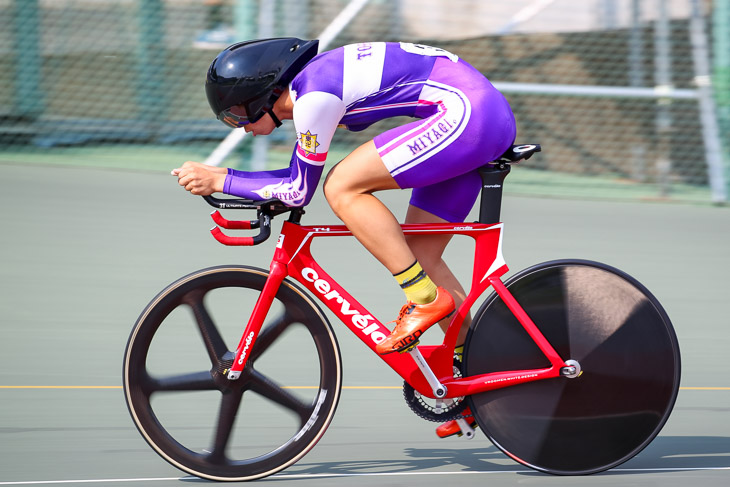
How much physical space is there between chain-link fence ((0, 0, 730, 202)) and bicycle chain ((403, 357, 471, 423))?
23.4 feet

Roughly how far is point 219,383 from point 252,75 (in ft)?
3.67

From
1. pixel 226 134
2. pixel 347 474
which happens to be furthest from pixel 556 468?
pixel 226 134

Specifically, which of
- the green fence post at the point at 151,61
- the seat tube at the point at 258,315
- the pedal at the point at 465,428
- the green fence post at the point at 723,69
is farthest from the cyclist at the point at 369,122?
the green fence post at the point at 151,61

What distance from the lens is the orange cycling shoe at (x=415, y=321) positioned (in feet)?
12.3

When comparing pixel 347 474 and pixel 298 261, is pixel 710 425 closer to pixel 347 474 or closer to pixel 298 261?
pixel 347 474

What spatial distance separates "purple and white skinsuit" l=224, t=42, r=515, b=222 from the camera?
11.8 ft

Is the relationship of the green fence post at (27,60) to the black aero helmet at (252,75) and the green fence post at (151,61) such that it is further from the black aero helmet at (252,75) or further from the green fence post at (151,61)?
the black aero helmet at (252,75)

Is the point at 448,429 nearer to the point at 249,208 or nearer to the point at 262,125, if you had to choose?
the point at 249,208

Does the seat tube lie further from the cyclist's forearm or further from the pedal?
the pedal

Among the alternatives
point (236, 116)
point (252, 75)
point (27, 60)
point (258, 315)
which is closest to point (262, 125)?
point (236, 116)

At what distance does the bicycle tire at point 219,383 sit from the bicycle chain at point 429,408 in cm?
29

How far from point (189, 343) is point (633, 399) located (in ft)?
7.47

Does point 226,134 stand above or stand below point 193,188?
below

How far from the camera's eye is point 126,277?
22.9 feet
